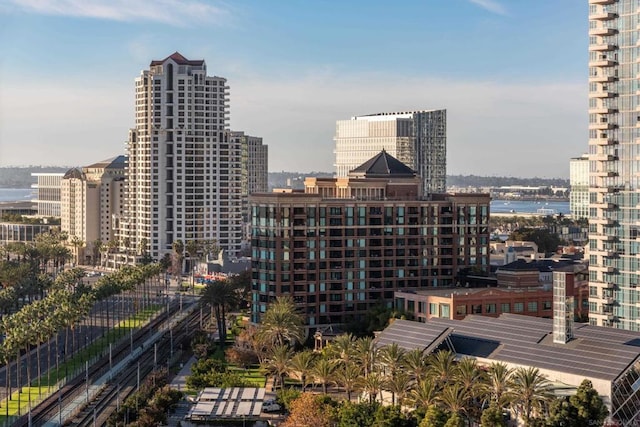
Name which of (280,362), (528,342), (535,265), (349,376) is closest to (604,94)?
(528,342)

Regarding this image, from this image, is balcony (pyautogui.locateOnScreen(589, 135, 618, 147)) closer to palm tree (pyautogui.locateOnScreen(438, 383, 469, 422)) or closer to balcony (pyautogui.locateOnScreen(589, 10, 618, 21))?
balcony (pyautogui.locateOnScreen(589, 10, 618, 21))

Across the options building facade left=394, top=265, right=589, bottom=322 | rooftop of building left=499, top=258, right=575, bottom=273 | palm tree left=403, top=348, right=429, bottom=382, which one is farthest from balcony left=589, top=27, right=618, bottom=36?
palm tree left=403, top=348, right=429, bottom=382

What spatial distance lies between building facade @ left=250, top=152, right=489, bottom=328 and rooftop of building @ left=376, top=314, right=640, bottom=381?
29320mm

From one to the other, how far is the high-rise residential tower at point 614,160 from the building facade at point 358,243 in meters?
35.2

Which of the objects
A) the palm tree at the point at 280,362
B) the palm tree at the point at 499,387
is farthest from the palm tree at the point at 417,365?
the palm tree at the point at 280,362

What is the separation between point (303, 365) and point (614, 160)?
Answer: 39.8 metres

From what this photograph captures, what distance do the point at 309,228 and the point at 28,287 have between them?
55074 millimetres

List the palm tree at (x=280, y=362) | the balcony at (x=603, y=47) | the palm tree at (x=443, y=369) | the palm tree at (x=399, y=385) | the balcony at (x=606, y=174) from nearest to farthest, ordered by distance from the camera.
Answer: the palm tree at (x=443, y=369) < the palm tree at (x=399, y=385) < the palm tree at (x=280, y=362) < the balcony at (x=603, y=47) < the balcony at (x=606, y=174)

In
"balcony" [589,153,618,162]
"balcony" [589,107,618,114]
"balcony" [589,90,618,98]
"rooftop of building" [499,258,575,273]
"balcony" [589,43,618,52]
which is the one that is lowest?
"rooftop of building" [499,258,575,273]

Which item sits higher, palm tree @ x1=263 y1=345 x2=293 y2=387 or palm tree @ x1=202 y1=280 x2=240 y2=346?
palm tree @ x1=202 y1=280 x2=240 y2=346

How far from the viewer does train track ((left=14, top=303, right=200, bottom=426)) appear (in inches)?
3629

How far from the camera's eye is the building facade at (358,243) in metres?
129

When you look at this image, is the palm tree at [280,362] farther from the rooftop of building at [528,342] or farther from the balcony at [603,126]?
the balcony at [603,126]

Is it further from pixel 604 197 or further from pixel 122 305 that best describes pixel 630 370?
pixel 122 305
